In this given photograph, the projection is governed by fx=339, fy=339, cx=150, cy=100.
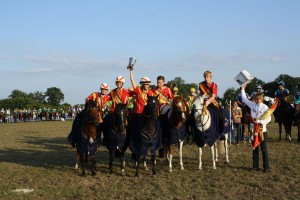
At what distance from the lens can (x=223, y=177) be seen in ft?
32.6

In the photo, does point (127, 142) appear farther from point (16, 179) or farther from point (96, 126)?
point (16, 179)

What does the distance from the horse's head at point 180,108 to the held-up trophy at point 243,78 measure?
178 centimetres

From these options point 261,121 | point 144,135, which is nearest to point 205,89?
point 261,121

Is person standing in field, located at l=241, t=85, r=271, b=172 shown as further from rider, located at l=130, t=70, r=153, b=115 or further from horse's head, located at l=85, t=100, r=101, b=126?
horse's head, located at l=85, t=100, r=101, b=126

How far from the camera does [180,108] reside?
33.9ft

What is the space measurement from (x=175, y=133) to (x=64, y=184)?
147 inches

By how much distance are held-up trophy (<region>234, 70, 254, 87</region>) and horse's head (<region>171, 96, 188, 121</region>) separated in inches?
69.9

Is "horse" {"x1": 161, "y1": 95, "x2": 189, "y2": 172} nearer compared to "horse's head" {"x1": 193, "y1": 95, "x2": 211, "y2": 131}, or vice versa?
"horse" {"x1": 161, "y1": 95, "x2": 189, "y2": 172}

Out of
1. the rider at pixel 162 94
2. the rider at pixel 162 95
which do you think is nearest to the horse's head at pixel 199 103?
the rider at pixel 162 95

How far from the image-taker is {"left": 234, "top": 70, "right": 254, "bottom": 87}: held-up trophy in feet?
31.5

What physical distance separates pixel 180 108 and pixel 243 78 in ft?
6.73

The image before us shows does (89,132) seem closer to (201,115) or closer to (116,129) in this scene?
(116,129)

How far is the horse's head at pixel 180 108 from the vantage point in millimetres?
10274

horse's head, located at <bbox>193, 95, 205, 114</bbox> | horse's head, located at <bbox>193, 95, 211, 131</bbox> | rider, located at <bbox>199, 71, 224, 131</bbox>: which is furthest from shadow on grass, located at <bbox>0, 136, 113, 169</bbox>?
rider, located at <bbox>199, 71, 224, 131</bbox>
